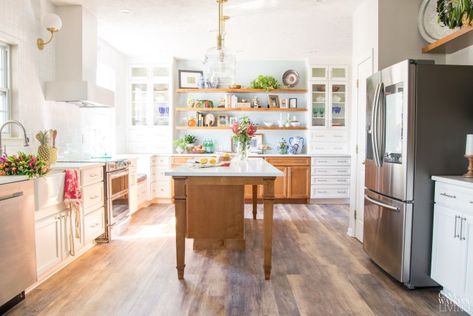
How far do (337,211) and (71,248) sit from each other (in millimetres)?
3964

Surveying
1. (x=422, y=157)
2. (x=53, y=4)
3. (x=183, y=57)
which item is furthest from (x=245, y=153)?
(x=183, y=57)

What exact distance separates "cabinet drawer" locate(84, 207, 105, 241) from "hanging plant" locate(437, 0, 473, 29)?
364 centimetres

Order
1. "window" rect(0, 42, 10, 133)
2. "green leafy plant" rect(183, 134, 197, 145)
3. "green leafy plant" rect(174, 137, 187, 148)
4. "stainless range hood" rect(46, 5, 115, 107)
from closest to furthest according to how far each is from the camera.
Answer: "window" rect(0, 42, 10, 133) < "stainless range hood" rect(46, 5, 115, 107) < "green leafy plant" rect(174, 137, 187, 148) < "green leafy plant" rect(183, 134, 197, 145)

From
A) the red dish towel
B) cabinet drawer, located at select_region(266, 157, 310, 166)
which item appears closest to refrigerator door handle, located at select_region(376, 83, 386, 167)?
the red dish towel

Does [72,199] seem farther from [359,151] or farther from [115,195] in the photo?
[359,151]

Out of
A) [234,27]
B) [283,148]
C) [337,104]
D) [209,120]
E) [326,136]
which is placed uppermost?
[234,27]

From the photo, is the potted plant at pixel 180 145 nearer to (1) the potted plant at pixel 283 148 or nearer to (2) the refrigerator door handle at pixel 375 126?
(1) the potted plant at pixel 283 148

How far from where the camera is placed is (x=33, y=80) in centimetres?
340

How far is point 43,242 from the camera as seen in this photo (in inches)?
103

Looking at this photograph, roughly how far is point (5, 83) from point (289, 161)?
167 inches

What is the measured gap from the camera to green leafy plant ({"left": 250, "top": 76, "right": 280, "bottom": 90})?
621cm

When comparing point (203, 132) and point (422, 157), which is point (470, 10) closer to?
point (422, 157)

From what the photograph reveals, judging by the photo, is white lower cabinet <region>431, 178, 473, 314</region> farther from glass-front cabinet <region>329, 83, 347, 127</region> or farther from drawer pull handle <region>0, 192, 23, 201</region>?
glass-front cabinet <region>329, 83, 347, 127</region>

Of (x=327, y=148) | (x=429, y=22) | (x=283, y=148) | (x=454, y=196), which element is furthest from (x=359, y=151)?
(x=283, y=148)
